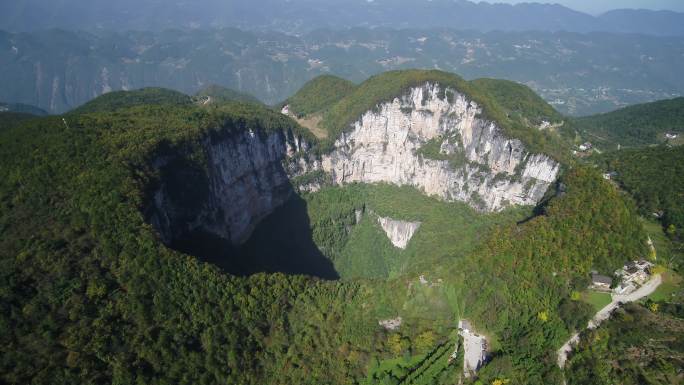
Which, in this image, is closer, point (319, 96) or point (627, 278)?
point (627, 278)

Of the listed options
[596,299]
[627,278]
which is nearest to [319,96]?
[596,299]

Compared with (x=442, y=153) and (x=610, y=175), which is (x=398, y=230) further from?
(x=610, y=175)

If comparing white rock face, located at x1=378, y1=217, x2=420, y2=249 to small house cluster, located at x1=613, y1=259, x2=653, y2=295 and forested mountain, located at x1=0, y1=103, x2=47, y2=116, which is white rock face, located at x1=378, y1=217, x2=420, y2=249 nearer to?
small house cluster, located at x1=613, y1=259, x2=653, y2=295

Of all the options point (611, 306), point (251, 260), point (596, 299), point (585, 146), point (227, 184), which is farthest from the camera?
point (585, 146)

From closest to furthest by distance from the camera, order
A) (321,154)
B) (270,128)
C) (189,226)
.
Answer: (189,226)
(270,128)
(321,154)

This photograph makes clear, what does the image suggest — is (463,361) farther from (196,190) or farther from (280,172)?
(280,172)

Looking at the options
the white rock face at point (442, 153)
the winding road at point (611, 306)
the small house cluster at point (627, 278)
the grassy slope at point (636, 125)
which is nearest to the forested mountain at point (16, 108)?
the white rock face at point (442, 153)

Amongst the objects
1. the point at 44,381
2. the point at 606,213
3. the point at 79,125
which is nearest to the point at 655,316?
the point at 606,213
